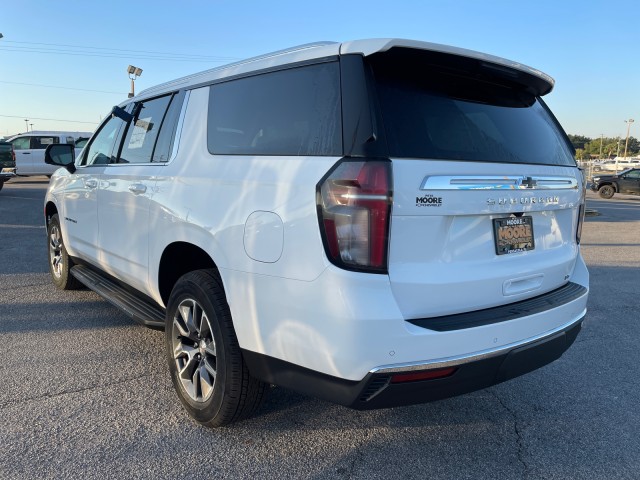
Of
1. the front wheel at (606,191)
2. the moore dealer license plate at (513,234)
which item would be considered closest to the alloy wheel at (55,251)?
the moore dealer license plate at (513,234)

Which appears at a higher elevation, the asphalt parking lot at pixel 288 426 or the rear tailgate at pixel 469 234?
the rear tailgate at pixel 469 234

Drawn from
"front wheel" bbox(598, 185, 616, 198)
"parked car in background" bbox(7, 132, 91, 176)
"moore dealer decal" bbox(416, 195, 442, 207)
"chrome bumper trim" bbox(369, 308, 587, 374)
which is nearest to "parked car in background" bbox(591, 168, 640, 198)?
"front wheel" bbox(598, 185, 616, 198)

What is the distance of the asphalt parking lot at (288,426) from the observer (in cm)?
256

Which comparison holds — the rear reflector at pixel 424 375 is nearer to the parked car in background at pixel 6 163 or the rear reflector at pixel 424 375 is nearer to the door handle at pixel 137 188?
the door handle at pixel 137 188

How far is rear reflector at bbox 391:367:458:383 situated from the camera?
2.16 m

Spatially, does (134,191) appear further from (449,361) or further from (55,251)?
(55,251)

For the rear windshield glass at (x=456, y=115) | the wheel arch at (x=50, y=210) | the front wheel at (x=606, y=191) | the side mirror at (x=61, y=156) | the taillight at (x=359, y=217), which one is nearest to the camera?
the taillight at (x=359, y=217)

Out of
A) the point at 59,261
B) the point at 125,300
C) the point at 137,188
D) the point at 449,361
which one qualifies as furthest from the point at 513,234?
the point at 59,261

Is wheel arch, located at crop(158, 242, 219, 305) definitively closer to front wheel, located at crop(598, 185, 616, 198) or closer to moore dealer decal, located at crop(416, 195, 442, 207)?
moore dealer decal, located at crop(416, 195, 442, 207)

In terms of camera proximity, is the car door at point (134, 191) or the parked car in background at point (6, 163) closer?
the car door at point (134, 191)

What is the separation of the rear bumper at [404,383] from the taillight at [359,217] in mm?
462

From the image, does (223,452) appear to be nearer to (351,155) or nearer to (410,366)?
(410,366)

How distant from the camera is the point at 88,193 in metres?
4.41

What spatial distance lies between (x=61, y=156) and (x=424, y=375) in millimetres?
4240
